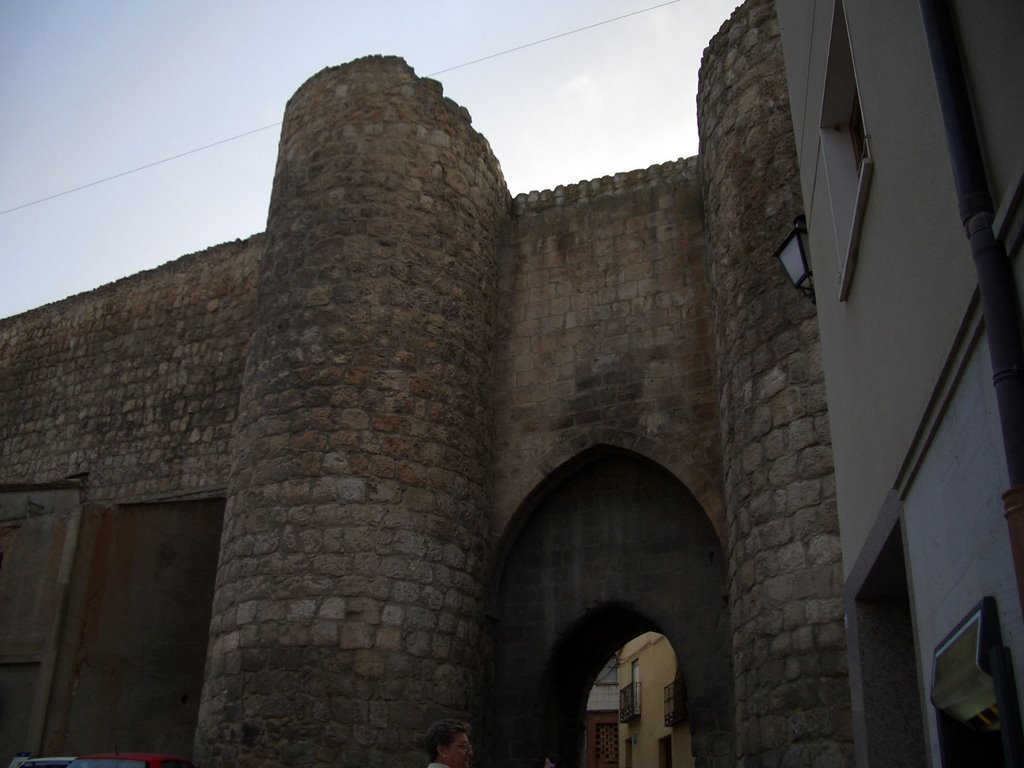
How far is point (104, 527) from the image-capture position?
9.69 meters

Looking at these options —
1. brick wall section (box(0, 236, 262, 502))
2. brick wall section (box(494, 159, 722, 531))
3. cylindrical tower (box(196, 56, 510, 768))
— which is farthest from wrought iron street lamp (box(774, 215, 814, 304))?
brick wall section (box(0, 236, 262, 502))

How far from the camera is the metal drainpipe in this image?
2.25 m

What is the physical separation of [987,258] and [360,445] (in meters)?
6.56

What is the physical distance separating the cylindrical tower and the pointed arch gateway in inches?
24.8

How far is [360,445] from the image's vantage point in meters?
8.48

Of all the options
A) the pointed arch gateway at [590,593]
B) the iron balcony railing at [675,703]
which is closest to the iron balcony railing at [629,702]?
the iron balcony railing at [675,703]

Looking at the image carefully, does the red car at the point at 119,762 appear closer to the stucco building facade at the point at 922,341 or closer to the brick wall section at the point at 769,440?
the brick wall section at the point at 769,440

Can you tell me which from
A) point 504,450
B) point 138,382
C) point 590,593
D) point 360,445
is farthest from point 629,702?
point 360,445

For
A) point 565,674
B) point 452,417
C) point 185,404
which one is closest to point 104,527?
point 185,404

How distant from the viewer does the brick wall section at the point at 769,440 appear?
20.5 feet

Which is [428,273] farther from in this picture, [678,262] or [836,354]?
[836,354]

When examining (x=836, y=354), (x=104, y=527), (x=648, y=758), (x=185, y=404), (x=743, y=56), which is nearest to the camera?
(x=836, y=354)

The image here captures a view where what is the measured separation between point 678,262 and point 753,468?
334 cm

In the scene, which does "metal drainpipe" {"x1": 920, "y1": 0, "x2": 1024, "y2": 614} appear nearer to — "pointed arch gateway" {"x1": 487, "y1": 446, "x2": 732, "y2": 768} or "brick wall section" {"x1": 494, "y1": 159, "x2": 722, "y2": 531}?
"brick wall section" {"x1": 494, "y1": 159, "x2": 722, "y2": 531}
